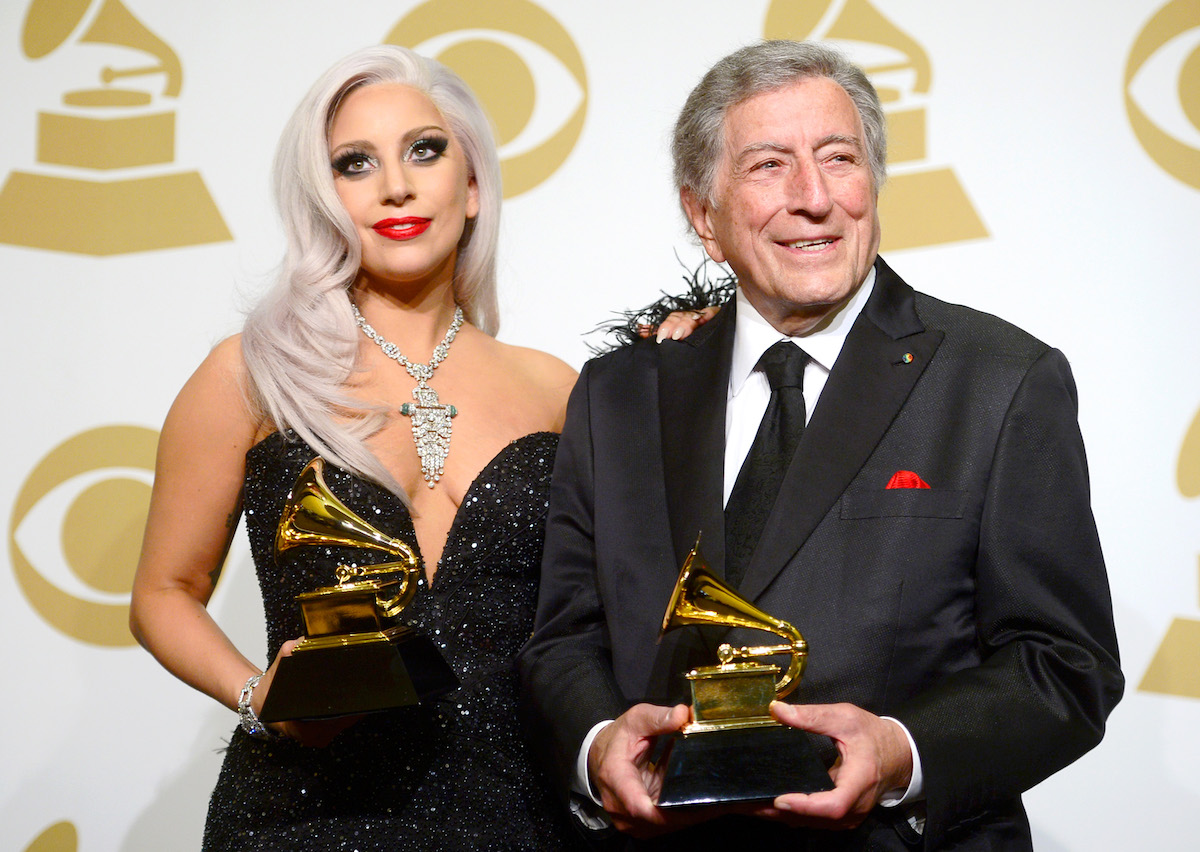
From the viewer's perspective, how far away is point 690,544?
5.82ft

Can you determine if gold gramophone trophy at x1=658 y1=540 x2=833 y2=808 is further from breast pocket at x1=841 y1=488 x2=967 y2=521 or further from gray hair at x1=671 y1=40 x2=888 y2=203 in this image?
gray hair at x1=671 y1=40 x2=888 y2=203

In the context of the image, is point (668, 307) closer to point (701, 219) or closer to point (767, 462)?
point (701, 219)

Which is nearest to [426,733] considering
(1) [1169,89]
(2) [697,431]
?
(2) [697,431]

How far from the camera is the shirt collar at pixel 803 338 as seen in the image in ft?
6.30

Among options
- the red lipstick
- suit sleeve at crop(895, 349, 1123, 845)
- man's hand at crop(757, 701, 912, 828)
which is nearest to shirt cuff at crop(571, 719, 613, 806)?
man's hand at crop(757, 701, 912, 828)

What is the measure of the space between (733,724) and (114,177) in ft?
8.70

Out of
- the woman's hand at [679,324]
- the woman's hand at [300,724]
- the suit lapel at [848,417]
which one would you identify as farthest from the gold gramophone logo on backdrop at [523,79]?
the woman's hand at [300,724]

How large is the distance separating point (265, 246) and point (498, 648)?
5.56 ft

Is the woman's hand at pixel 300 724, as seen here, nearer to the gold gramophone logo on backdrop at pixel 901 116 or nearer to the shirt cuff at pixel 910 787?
the shirt cuff at pixel 910 787

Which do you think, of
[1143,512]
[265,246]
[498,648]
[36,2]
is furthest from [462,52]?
[1143,512]

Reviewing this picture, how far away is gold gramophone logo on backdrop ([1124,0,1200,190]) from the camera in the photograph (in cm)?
297

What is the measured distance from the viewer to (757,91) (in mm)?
1977

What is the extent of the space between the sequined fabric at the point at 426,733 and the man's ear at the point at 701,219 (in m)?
0.52

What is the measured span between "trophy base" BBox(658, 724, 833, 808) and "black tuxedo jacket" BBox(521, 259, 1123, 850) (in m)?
0.18
